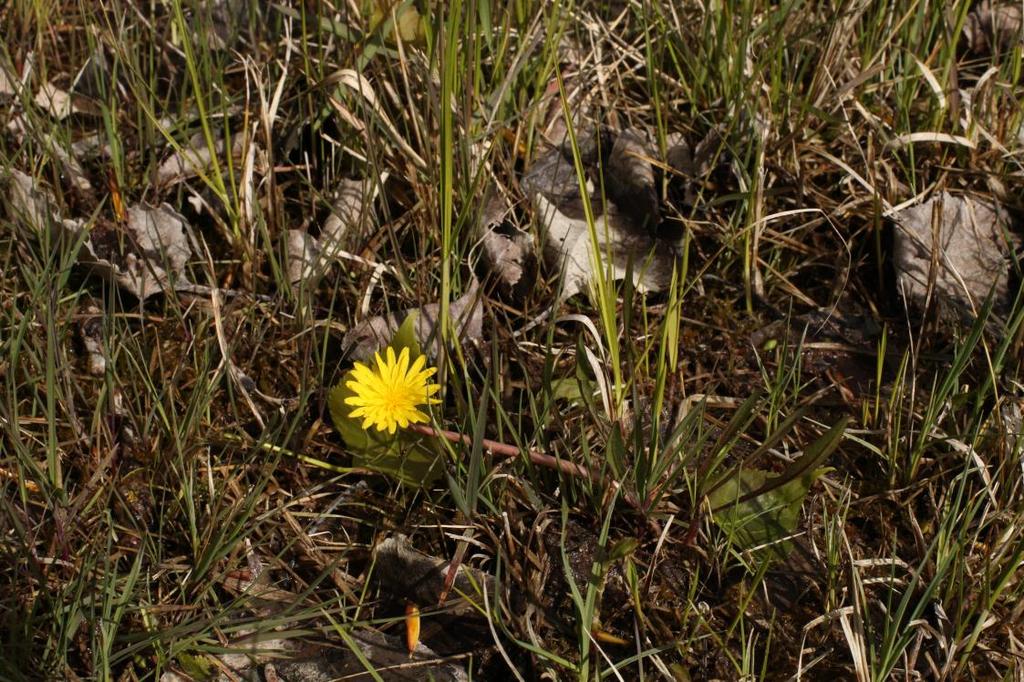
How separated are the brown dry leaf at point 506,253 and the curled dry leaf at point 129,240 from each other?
622 millimetres

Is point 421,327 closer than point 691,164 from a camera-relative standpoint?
Yes

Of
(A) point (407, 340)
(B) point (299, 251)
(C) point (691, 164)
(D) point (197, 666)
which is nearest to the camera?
(D) point (197, 666)

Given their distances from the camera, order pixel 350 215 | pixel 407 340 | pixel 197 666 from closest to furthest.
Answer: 1. pixel 197 666
2. pixel 407 340
3. pixel 350 215

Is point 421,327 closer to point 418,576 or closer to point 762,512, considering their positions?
point 418,576

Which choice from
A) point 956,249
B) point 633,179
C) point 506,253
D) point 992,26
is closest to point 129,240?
point 506,253

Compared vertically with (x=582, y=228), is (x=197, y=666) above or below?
below

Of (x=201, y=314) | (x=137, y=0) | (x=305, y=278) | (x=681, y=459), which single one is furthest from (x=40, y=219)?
(x=681, y=459)

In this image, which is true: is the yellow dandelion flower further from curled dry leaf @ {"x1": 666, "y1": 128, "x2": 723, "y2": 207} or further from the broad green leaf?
curled dry leaf @ {"x1": 666, "y1": 128, "x2": 723, "y2": 207}

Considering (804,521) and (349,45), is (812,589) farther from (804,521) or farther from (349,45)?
(349,45)

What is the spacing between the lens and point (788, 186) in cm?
218

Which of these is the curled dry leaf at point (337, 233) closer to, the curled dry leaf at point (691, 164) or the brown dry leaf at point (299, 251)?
the brown dry leaf at point (299, 251)

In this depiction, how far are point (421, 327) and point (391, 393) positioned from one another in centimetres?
23

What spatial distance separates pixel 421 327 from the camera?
1927 millimetres

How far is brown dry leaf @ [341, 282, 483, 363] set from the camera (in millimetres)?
1938
